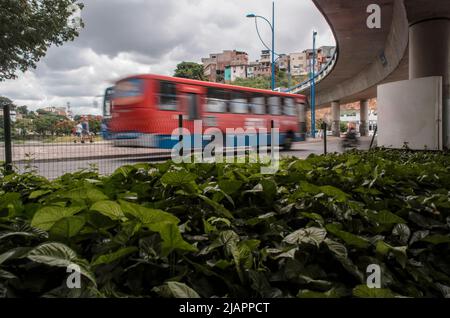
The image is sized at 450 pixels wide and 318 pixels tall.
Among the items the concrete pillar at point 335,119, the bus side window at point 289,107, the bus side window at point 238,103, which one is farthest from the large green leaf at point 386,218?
the concrete pillar at point 335,119

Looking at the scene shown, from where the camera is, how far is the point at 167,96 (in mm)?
13289

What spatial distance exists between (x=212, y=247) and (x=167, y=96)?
12376 mm

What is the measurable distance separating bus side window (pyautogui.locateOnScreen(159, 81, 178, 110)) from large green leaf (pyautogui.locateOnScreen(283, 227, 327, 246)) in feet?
39.1

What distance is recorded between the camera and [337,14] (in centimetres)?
1413

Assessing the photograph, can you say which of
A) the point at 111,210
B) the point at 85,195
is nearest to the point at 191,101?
the point at 85,195

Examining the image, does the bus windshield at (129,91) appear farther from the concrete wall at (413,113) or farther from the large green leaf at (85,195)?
the large green leaf at (85,195)

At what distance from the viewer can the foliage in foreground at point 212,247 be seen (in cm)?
111

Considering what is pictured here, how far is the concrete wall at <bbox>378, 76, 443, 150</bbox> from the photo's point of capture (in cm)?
1203

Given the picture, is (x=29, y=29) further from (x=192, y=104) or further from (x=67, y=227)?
(x=67, y=227)

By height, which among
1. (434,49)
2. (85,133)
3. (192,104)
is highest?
(434,49)

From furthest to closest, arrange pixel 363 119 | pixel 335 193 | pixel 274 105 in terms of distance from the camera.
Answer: pixel 363 119
pixel 274 105
pixel 335 193
